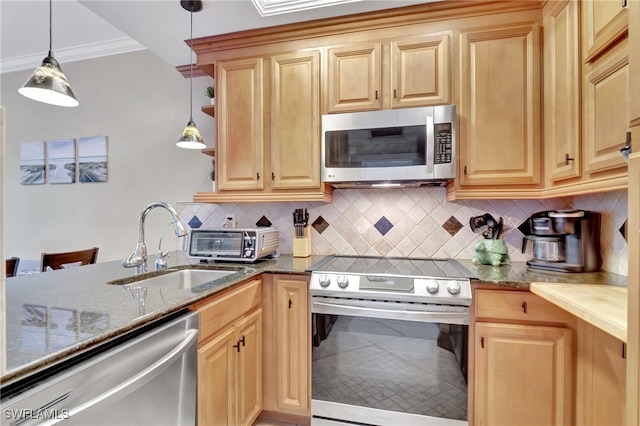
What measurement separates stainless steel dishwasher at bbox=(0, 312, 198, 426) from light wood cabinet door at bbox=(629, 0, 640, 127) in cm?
147

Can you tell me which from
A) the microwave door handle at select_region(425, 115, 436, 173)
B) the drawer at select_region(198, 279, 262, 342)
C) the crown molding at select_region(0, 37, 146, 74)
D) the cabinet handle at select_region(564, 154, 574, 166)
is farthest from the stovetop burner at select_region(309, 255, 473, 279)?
the crown molding at select_region(0, 37, 146, 74)

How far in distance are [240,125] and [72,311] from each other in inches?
58.1

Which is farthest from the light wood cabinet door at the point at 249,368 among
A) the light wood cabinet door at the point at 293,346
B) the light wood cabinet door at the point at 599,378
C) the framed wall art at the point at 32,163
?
the framed wall art at the point at 32,163

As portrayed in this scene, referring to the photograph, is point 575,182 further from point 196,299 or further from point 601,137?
point 196,299

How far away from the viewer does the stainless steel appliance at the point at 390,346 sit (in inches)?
57.0

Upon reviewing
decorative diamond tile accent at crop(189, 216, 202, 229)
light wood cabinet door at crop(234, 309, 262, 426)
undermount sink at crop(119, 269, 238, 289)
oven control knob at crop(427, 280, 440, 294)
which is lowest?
light wood cabinet door at crop(234, 309, 262, 426)

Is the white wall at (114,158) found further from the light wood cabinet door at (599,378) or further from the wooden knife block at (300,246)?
the light wood cabinet door at (599,378)

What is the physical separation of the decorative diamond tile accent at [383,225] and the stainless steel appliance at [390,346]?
20.5 inches

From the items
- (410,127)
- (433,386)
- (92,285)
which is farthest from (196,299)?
(410,127)

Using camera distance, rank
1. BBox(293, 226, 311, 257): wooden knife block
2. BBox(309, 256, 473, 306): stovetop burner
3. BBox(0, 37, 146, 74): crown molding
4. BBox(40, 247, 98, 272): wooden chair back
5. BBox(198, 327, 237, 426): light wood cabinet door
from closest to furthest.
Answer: BBox(198, 327, 237, 426): light wood cabinet door
BBox(309, 256, 473, 306): stovetop burner
BBox(40, 247, 98, 272): wooden chair back
BBox(293, 226, 311, 257): wooden knife block
BBox(0, 37, 146, 74): crown molding

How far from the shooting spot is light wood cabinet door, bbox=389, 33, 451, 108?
1.76 m

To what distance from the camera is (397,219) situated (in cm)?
212

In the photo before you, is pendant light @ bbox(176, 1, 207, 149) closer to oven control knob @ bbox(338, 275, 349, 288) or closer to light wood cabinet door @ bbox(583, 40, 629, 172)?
oven control knob @ bbox(338, 275, 349, 288)

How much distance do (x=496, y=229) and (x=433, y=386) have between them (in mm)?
1038
